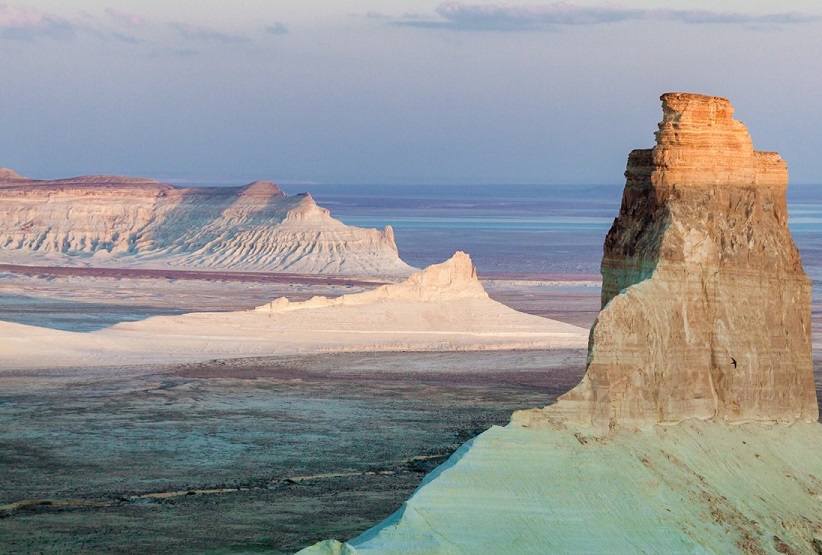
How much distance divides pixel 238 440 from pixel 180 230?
63425 millimetres

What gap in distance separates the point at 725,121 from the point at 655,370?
2844 mm

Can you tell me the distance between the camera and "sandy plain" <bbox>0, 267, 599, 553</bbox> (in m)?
18.6

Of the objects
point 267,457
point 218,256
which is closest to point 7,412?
point 267,457

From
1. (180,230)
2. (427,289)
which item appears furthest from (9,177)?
(427,289)

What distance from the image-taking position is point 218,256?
8431cm

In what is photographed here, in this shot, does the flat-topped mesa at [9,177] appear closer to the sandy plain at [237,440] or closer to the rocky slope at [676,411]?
the sandy plain at [237,440]

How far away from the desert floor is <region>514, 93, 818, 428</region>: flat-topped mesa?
464cm

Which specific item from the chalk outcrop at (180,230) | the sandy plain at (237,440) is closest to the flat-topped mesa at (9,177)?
the chalk outcrop at (180,230)

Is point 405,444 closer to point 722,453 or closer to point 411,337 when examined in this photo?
point 722,453

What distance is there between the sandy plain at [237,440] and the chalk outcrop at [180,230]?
31886 mm

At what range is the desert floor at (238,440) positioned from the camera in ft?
61.0

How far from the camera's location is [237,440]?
2692 centimetres

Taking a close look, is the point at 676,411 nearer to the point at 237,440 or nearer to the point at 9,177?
the point at 237,440

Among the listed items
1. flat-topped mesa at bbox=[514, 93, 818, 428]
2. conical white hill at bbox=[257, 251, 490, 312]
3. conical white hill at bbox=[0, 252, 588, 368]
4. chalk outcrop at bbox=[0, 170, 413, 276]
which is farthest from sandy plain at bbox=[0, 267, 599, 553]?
chalk outcrop at bbox=[0, 170, 413, 276]
